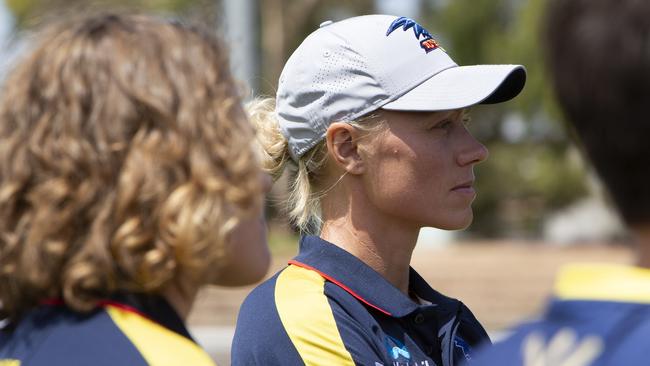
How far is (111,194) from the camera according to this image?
65.2 inches

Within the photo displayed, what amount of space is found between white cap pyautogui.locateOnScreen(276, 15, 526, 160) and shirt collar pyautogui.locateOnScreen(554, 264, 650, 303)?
3.46 ft

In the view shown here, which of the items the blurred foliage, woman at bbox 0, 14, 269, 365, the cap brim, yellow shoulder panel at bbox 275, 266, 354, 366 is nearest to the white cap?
the cap brim

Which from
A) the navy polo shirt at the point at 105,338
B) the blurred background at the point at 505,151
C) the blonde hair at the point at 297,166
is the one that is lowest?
the blurred background at the point at 505,151

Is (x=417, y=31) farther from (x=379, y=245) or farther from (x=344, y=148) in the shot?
(x=379, y=245)

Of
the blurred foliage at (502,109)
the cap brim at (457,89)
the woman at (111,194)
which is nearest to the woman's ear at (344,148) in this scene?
the cap brim at (457,89)

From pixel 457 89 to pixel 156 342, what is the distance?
116 centimetres

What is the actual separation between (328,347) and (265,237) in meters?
0.51

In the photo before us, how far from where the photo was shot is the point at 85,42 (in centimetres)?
171

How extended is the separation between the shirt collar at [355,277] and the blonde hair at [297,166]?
0.39ft

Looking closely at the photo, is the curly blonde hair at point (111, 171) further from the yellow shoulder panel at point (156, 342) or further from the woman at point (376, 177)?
the woman at point (376, 177)

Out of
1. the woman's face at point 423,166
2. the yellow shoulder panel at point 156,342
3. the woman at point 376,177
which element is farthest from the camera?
the woman's face at point 423,166

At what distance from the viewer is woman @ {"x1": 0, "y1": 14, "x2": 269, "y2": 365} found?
5.39 feet

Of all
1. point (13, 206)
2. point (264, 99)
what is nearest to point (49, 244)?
point (13, 206)

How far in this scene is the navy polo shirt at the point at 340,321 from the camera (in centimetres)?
233
